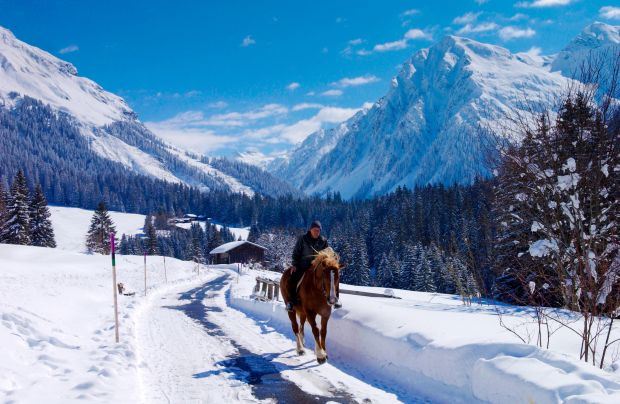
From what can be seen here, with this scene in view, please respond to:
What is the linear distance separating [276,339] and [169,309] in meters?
8.68

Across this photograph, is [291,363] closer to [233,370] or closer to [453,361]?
[233,370]

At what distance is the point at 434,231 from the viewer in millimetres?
87938

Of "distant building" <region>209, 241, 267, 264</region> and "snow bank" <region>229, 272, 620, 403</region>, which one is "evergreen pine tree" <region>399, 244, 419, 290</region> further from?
"snow bank" <region>229, 272, 620, 403</region>

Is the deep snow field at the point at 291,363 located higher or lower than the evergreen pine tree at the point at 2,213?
lower

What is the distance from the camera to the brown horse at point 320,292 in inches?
342

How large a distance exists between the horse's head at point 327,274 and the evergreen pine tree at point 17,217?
53605 millimetres

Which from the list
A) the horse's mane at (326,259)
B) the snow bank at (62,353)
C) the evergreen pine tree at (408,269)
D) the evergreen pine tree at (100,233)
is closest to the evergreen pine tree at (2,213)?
the evergreen pine tree at (100,233)

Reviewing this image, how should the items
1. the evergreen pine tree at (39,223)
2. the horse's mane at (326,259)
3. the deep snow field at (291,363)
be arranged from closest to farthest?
the deep snow field at (291,363) < the horse's mane at (326,259) < the evergreen pine tree at (39,223)

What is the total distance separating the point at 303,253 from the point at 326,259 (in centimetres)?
96

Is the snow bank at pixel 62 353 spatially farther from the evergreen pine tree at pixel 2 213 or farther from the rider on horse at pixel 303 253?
the evergreen pine tree at pixel 2 213

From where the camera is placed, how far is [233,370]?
26.8 feet

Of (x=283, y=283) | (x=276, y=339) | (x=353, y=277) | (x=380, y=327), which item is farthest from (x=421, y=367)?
(x=353, y=277)

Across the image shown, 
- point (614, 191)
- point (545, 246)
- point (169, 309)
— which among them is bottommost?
→ point (169, 309)

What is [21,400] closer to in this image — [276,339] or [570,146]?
[276,339]
